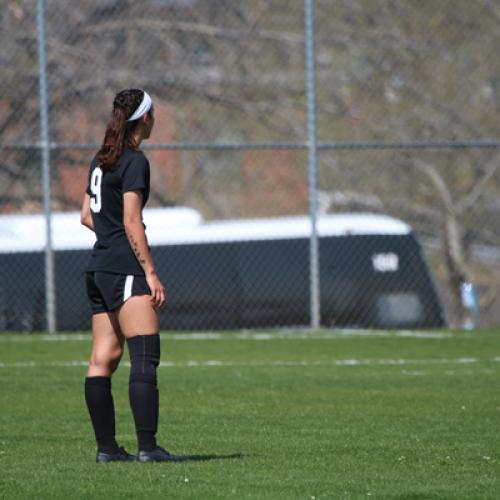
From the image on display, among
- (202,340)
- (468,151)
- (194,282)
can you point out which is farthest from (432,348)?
(468,151)

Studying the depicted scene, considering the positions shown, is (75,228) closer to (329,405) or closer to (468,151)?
(468,151)

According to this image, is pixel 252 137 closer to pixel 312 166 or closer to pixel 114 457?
pixel 312 166

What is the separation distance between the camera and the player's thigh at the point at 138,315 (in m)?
6.72

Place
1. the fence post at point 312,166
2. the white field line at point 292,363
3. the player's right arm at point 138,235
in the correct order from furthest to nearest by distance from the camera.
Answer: the fence post at point 312,166 → the white field line at point 292,363 → the player's right arm at point 138,235

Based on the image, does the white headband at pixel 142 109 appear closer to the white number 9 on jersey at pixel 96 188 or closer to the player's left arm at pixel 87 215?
the white number 9 on jersey at pixel 96 188

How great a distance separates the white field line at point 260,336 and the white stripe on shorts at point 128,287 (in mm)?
7478

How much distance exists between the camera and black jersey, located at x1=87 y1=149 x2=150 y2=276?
6.67 meters

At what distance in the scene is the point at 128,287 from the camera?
6715 mm

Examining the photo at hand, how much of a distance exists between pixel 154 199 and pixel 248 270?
1716 mm

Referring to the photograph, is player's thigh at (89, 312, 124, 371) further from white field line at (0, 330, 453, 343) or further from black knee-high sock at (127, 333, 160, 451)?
white field line at (0, 330, 453, 343)

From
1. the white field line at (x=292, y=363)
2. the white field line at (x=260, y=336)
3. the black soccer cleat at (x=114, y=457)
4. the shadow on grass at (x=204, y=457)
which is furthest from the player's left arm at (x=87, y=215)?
the white field line at (x=260, y=336)

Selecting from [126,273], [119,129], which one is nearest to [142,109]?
[119,129]

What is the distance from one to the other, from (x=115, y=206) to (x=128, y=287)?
0.41 m

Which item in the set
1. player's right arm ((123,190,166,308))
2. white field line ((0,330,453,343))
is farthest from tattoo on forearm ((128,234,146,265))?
white field line ((0,330,453,343))
